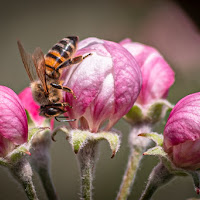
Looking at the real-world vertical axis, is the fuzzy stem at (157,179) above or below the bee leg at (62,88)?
below

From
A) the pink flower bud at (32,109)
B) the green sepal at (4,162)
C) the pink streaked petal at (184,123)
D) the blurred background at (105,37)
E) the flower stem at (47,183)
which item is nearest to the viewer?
the pink streaked petal at (184,123)

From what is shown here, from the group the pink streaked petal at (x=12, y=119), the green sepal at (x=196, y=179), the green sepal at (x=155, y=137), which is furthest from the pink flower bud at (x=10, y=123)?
the green sepal at (x=196, y=179)

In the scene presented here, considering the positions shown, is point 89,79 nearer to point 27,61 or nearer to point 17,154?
point 27,61

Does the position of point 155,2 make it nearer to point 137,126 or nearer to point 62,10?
point 62,10

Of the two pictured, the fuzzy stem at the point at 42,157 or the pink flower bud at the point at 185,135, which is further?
the fuzzy stem at the point at 42,157

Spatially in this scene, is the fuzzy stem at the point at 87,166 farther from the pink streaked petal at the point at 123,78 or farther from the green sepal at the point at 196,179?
the green sepal at the point at 196,179
